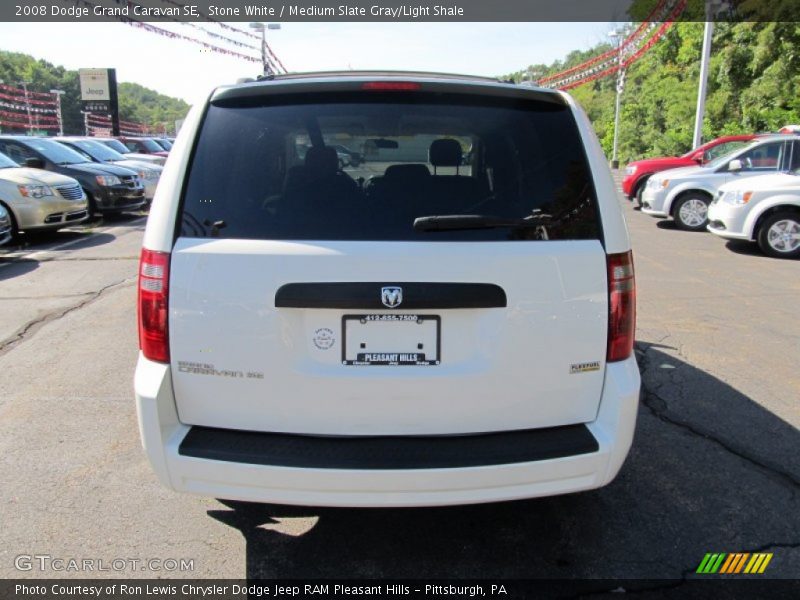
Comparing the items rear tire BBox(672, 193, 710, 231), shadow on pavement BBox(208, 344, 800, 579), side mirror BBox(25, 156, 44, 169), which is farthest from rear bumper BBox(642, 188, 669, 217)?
side mirror BBox(25, 156, 44, 169)

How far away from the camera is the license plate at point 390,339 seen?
7.59ft

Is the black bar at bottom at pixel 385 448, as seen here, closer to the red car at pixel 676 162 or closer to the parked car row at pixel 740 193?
the parked car row at pixel 740 193

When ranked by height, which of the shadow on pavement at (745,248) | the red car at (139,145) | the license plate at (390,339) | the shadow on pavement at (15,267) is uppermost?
the red car at (139,145)

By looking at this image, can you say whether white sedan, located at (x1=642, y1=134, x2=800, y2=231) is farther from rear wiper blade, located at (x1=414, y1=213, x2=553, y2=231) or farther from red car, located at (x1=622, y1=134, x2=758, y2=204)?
rear wiper blade, located at (x1=414, y1=213, x2=553, y2=231)

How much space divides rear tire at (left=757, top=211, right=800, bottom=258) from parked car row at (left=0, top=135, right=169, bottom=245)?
37.4ft

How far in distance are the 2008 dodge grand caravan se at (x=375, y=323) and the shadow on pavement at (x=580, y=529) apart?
20.5 inches

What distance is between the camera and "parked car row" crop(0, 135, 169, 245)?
10.4m

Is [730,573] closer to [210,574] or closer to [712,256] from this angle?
[210,574]

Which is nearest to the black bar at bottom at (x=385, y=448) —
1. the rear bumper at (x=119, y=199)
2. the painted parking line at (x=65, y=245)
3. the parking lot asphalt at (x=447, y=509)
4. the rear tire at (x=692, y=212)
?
the parking lot asphalt at (x=447, y=509)

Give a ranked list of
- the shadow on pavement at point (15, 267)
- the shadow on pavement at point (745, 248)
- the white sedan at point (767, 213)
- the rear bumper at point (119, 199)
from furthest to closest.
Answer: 1. the rear bumper at point (119, 199)
2. the shadow on pavement at point (745, 248)
3. the white sedan at point (767, 213)
4. the shadow on pavement at point (15, 267)

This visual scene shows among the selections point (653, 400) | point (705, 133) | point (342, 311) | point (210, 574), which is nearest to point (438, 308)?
point (342, 311)

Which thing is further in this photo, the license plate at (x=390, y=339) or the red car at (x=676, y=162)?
the red car at (x=676, y=162)

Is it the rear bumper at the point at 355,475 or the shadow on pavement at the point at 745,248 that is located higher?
the rear bumper at the point at 355,475

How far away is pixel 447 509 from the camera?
3104 millimetres
